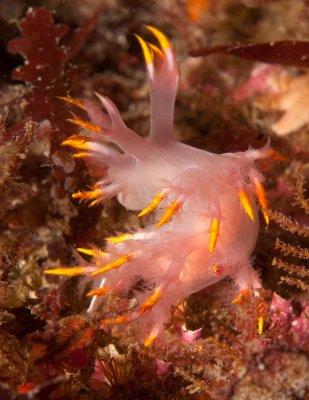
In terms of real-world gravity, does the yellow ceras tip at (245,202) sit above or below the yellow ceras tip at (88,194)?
above

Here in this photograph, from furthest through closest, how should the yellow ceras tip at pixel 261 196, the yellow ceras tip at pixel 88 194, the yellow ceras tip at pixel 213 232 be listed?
the yellow ceras tip at pixel 88 194 < the yellow ceras tip at pixel 261 196 < the yellow ceras tip at pixel 213 232

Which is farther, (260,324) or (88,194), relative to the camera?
(88,194)

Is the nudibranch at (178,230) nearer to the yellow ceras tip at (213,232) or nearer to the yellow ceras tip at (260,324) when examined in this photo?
the yellow ceras tip at (213,232)

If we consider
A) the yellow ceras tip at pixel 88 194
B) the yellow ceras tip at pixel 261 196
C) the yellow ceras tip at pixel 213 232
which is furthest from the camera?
the yellow ceras tip at pixel 88 194

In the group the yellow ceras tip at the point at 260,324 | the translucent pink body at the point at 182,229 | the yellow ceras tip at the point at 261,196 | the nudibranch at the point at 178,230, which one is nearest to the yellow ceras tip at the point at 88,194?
the nudibranch at the point at 178,230

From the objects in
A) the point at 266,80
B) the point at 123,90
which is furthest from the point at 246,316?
the point at 123,90

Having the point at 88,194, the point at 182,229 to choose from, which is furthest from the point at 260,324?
the point at 88,194

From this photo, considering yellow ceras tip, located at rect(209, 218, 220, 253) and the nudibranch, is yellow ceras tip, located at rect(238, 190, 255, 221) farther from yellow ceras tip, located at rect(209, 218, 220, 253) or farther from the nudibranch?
yellow ceras tip, located at rect(209, 218, 220, 253)

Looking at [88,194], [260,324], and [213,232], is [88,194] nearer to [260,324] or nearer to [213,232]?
[213,232]

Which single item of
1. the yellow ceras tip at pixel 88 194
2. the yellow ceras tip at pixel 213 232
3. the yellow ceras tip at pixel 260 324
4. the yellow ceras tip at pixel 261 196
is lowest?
the yellow ceras tip at pixel 260 324
